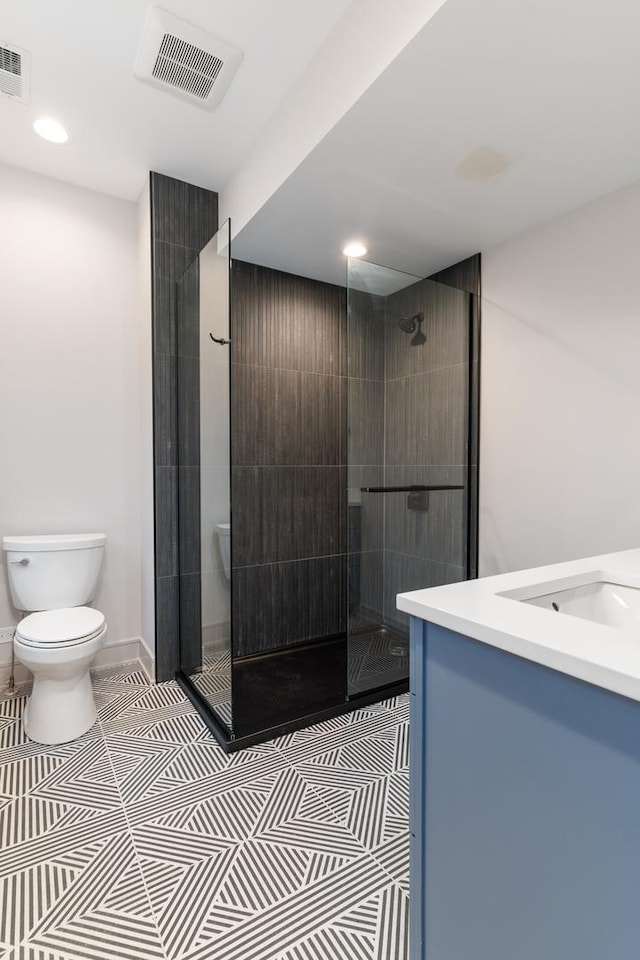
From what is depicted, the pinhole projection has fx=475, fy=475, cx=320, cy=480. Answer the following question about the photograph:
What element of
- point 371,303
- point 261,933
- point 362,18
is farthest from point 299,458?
point 261,933

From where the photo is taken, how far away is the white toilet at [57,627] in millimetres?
1985

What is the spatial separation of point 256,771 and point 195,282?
7.10 ft

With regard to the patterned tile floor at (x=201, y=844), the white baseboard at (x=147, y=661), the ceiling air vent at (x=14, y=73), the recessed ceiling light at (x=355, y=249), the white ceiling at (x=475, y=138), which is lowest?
the patterned tile floor at (x=201, y=844)

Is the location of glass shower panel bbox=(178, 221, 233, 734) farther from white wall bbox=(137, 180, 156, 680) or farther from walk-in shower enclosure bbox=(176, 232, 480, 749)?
white wall bbox=(137, 180, 156, 680)

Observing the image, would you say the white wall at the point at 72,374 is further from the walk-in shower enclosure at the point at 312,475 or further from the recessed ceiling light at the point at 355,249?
the recessed ceiling light at the point at 355,249

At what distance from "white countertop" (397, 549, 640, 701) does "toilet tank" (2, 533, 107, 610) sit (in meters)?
1.92

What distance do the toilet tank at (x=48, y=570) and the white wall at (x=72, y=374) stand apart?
8.7 inches

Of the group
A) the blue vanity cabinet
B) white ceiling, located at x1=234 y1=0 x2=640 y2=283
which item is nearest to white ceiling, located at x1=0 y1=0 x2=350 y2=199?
white ceiling, located at x1=234 y1=0 x2=640 y2=283

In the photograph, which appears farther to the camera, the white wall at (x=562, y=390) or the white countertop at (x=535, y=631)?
the white wall at (x=562, y=390)

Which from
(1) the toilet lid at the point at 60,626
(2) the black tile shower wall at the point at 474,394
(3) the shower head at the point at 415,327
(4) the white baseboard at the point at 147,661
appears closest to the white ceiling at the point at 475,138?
(2) the black tile shower wall at the point at 474,394

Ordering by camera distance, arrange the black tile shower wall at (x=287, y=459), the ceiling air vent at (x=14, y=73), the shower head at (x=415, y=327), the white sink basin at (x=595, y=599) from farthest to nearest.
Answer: the black tile shower wall at (x=287, y=459) → the shower head at (x=415, y=327) → the ceiling air vent at (x=14, y=73) → the white sink basin at (x=595, y=599)

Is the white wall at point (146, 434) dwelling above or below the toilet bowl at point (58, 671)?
above

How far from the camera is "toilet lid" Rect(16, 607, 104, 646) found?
6.49ft

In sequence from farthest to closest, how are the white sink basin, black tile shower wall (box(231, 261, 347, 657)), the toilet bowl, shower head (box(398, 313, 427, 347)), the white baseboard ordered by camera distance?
black tile shower wall (box(231, 261, 347, 657)) < the white baseboard < shower head (box(398, 313, 427, 347)) < the toilet bowl < the white sink basin
